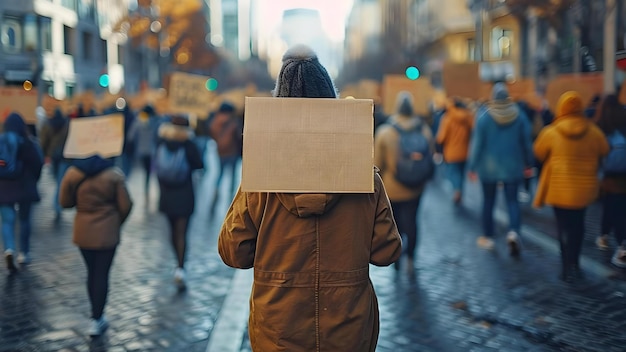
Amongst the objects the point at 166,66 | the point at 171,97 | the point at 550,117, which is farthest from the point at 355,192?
the point at 166,66

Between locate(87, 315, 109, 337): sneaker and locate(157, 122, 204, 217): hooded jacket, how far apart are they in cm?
156

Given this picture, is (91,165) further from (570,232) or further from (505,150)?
(505,150)

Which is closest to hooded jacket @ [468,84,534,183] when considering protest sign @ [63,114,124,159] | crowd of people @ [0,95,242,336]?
crowd of people @ [0,95,242,336]

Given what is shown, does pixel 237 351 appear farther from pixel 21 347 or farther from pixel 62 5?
pixel 62 5

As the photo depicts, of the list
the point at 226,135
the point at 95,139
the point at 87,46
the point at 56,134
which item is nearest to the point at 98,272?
the point at 95,139

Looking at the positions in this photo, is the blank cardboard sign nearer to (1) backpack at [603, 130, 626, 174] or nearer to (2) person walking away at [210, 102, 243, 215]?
(1) backpack at [603, 130, 626, 174]

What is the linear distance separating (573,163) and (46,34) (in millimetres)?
18639

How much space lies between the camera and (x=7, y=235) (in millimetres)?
7535

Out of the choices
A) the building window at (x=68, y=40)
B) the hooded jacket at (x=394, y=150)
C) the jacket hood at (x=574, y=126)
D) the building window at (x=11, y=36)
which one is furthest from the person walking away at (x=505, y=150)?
the building window at (x=68, y=40)

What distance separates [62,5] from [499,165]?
12127 millimetres

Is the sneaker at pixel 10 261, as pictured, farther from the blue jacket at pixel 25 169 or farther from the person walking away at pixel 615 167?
the person walking away at pixel 615 167

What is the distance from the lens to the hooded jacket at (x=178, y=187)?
6832 mm

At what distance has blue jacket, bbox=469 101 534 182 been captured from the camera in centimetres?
814

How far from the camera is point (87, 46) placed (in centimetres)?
2445
